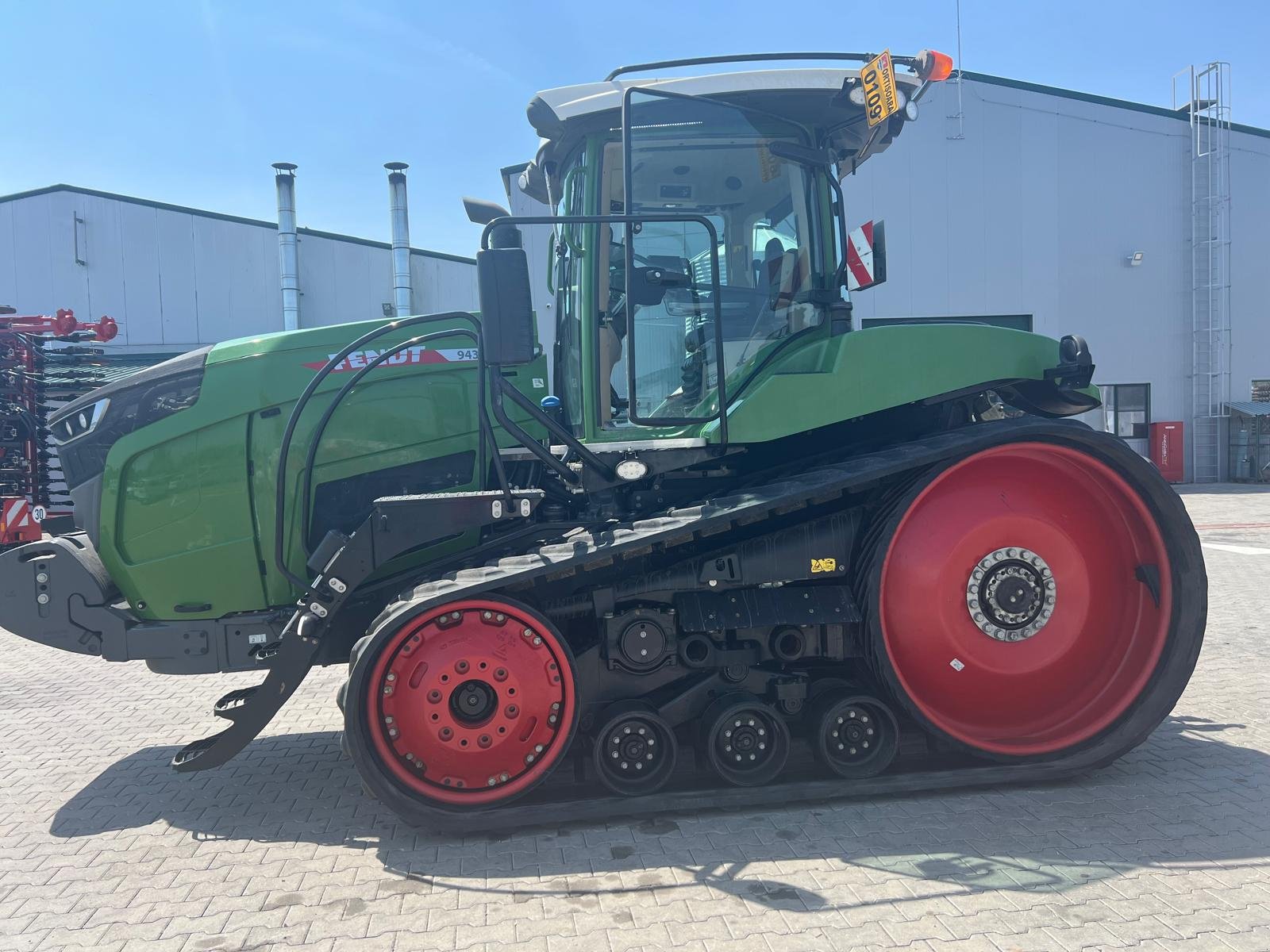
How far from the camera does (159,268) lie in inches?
752

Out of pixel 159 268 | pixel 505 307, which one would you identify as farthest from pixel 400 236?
pixel 505 307

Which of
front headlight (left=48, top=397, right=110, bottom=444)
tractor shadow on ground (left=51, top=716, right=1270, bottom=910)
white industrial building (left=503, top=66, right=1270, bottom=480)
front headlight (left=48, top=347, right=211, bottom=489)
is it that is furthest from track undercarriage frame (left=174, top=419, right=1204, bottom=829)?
white industrial building (left=503, top=66, right=1270, bottom=480)

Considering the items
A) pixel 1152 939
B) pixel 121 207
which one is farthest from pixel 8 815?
pixel 121 207

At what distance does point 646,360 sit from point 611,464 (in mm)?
479

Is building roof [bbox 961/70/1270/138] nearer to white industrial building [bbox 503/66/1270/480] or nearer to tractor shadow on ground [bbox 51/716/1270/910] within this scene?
white industrial building [bbox 503/66/1270/480]

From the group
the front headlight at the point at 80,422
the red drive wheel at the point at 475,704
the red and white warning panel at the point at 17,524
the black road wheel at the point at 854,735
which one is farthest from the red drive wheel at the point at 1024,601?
the red and white warning panel at the point at 17,524

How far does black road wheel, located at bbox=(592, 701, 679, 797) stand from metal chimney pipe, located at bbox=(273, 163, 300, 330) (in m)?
17.4

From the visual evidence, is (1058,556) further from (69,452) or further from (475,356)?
(69,452)

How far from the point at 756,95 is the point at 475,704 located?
111 inches

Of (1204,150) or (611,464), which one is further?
(1204,150)

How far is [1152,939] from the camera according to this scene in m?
2.52

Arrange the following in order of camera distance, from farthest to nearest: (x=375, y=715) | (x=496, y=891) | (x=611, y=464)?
(x=611, y=464)
(x=375, y=715)
(x=496, y=891)

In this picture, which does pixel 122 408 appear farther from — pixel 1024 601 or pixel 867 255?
pixel 1024 601

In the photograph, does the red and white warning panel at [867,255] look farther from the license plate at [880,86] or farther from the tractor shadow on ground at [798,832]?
the tractor shadow on ground at [798,832]
